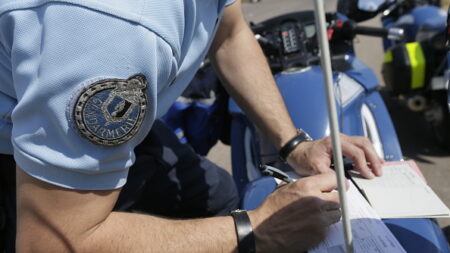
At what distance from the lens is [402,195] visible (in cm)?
119

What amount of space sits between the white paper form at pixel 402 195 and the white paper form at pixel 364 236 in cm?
5

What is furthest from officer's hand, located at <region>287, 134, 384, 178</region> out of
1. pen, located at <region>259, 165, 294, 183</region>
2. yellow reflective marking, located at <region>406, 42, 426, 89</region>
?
yellow reflective marking, located at <region>406, 42, 426, 89</region>

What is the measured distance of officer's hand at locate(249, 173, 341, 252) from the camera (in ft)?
3.48

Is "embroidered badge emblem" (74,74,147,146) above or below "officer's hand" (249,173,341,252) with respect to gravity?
above

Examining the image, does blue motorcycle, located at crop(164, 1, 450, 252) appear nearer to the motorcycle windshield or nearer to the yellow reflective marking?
the motorcycle windshield

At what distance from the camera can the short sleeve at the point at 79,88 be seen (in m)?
0.82

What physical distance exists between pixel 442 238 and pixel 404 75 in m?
1.81

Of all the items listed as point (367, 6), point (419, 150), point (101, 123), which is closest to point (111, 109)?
point (101, 123)

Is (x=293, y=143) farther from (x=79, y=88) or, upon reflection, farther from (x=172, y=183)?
(x=79, y=88)

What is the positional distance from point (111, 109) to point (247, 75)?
82 centimetres

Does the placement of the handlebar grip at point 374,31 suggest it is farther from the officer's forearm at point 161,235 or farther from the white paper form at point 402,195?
the officer's forearm at point 161,235

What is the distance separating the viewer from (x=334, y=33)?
221 cm

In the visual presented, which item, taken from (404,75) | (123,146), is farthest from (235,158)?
(404,75)

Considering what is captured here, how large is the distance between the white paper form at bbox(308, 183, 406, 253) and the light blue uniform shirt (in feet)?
1.52
